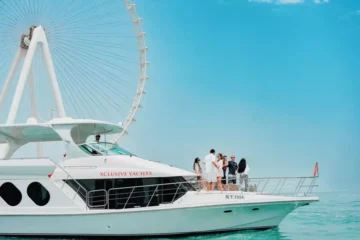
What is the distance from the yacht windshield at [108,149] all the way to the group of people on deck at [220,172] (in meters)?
2.44

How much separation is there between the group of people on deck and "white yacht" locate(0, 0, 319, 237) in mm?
386

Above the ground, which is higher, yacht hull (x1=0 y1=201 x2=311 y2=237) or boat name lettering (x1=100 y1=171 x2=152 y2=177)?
boat name lettering (x1=100 y1=171 x2=152 y2=177)

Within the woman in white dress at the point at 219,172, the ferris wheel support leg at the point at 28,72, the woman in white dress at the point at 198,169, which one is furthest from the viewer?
the ferris wheel support leg at the point at 28,72

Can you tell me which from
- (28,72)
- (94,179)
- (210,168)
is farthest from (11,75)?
(210,168)

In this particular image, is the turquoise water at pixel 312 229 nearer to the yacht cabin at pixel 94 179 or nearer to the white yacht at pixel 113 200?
the white yacht at pixel 113 200

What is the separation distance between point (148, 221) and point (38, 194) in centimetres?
338

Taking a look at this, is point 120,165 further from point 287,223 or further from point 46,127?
point 287,223

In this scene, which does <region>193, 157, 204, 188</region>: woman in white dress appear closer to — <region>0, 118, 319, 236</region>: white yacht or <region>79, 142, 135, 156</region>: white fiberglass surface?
<region>0, 118, 319, 236</region>: white yacht

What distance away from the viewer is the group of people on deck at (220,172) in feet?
54.5

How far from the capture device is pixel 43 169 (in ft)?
52.5

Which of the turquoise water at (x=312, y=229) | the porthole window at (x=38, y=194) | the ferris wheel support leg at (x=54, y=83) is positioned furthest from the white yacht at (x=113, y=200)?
the ferris wheel support leg at (x=54, y=83)

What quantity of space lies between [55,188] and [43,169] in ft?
2.30

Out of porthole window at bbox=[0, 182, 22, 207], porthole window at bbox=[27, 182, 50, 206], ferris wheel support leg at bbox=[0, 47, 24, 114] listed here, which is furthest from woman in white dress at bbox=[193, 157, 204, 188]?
ferris wheel support leg at bbox=[0, 47, 24, 114]

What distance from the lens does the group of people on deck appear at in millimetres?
16609
